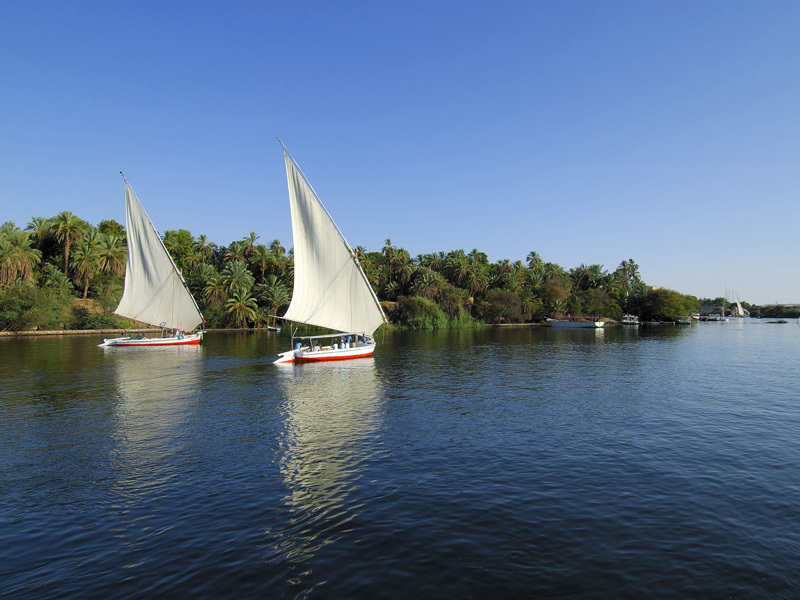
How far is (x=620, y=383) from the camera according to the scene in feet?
112

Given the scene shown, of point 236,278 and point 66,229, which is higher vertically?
point 66,229

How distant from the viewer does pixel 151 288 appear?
205 feet

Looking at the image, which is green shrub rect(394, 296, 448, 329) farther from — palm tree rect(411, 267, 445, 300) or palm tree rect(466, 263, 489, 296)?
palm tree rect(466, 263, 489, 296)

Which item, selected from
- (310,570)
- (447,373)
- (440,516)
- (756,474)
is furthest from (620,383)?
(310,570)

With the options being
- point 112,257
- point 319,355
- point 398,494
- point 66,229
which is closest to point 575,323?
point 319,355

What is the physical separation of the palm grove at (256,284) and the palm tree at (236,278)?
21 centimetres

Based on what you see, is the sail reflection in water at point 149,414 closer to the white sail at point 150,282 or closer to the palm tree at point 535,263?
the white sail at point 150,282

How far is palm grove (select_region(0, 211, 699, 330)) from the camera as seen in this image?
284 ft

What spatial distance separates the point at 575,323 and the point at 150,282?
102207 millimetres

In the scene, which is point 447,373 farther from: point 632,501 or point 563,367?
point 632,501

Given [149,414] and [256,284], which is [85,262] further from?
[149,414]

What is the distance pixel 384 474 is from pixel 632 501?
715 cm

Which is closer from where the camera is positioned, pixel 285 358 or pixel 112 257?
pixel 285 358

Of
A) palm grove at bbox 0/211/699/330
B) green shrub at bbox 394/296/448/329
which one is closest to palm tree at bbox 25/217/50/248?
palm grove at bbox 0/211/699/330
